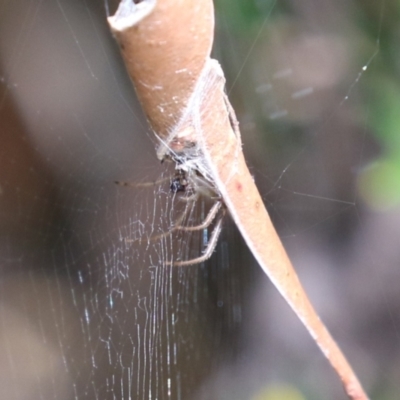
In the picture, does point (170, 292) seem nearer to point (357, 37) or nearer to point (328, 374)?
point (328, 374)

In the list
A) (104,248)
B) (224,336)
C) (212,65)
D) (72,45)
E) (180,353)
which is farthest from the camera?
(224,336)

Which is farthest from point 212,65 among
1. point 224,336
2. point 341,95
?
point 224,336

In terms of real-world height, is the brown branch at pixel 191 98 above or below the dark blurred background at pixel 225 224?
above

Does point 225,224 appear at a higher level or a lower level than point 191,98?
lower

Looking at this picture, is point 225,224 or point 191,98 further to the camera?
point 225,224
